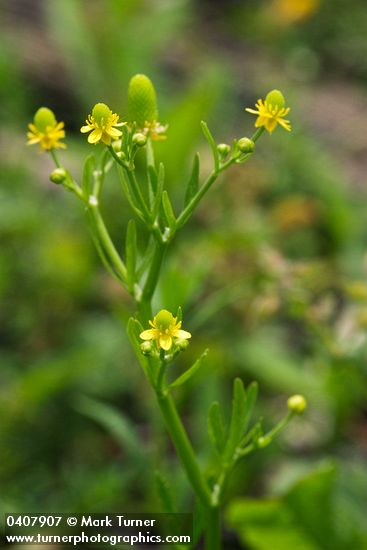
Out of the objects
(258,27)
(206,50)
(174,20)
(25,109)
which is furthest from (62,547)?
(258,27)

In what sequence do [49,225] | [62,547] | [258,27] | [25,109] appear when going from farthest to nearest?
[258,27], [25,109], [49,225], [62,547]

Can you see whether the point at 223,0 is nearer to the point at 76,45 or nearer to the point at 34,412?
the point at 76,45

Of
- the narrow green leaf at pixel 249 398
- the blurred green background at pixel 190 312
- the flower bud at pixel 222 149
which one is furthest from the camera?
the blurred green background at pixel 190 312

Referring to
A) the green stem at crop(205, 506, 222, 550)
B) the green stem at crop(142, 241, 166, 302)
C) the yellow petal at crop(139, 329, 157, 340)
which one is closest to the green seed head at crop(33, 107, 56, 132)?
the green stem at crop(142, 241, 166, 302)

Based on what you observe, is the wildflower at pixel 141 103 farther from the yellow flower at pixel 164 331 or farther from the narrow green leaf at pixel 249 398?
the narrow green leaf at pixel 249 398

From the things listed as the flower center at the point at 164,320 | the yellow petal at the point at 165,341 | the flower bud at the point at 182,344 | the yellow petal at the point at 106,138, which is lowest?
the flower bud at the point at 182,344

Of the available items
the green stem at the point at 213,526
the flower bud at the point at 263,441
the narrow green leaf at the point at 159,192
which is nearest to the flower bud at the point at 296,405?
the flower bud at the point at 263,441

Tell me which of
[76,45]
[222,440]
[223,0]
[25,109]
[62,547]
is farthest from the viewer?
[223,0]
